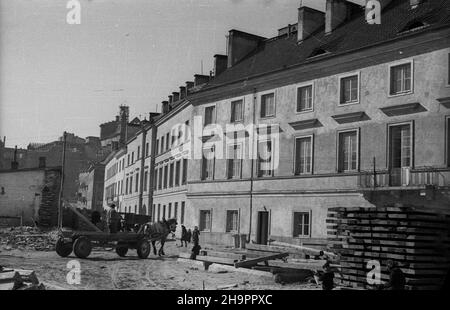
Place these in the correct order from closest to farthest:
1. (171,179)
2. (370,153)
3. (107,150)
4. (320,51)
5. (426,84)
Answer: (426,84) < (370,153) < (320,51) < (171,179) < (107,150)

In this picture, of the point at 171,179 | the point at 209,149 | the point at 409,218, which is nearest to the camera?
the point at 409,218

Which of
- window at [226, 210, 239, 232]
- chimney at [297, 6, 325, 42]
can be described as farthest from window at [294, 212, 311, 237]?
chimney at [297, 6, 325, 42]

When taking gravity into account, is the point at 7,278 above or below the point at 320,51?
below

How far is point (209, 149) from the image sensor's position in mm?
25297

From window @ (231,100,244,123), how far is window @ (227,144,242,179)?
64.4 inches

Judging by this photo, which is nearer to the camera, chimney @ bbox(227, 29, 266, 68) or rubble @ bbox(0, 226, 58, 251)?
rubble @ bbox(0, 226, 58, 251)

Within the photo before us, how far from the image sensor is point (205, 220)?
26.9 meters

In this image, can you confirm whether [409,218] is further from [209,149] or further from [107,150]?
[107,150]

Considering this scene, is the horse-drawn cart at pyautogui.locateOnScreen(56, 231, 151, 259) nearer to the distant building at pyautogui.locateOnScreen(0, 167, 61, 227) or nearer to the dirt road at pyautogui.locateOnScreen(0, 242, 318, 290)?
the dirt road at pyautogui.locateOnScreen(0, 242, 318, 290)

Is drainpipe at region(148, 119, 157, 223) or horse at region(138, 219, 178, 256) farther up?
drainpipe at region(148, 119, 157, 223)

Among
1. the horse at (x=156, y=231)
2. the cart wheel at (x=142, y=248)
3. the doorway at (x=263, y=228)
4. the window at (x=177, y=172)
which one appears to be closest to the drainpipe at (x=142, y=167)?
the window at (x=177, y=172)

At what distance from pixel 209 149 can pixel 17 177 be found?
14.3 m

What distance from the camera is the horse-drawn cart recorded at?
17.3 m
